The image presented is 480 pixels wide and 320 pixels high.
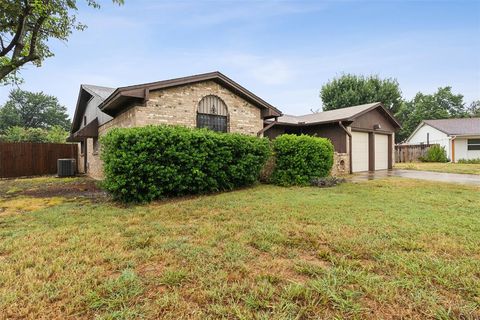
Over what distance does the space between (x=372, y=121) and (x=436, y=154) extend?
11202mm

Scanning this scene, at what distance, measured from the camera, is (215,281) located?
2.39 m

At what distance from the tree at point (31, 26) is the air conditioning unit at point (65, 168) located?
5367 mm

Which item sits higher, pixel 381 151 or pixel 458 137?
pixel 458 137

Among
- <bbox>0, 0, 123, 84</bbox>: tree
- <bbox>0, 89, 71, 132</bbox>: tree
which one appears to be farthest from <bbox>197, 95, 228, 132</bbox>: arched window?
<bbox>0, 89, 71, 132</bbox>: tree

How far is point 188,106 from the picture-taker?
9422 millimetres

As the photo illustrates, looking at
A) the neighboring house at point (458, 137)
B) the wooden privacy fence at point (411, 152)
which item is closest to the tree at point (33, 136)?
the wooden privacy fence at point (411, 152)

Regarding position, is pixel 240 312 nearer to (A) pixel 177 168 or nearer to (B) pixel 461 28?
(A) pixel 177 168

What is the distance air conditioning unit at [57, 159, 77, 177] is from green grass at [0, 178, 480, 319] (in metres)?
10.5

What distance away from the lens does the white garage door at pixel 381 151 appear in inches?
609

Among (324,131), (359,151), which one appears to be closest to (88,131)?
(324,131)

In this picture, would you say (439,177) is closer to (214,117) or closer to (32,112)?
(214,117)

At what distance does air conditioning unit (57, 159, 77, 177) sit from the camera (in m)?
14.0

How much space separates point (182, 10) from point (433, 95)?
48576mm

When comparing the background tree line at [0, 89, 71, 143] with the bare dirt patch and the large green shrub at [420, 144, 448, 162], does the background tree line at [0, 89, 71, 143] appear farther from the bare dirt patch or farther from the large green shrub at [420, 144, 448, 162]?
the large green shrub at [420, 144, 448, 162]
